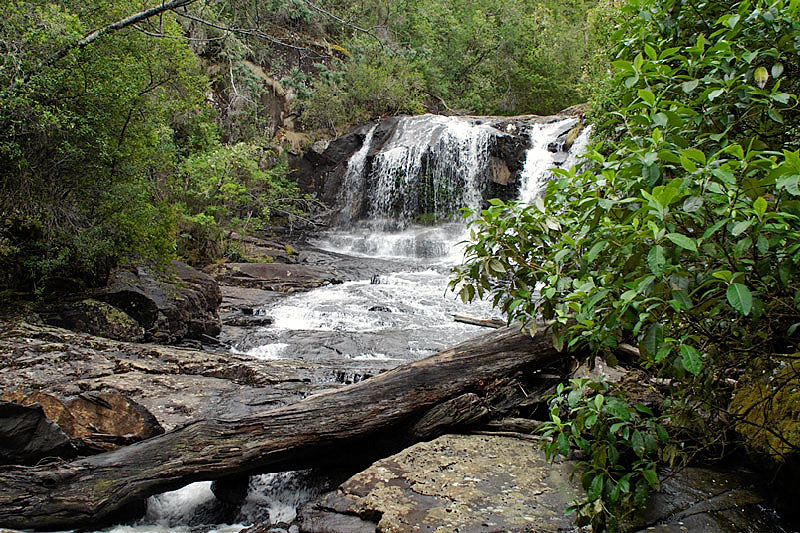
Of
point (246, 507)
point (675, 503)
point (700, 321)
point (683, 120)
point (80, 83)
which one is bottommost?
point (246, 507)

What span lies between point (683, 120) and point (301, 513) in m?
2.66

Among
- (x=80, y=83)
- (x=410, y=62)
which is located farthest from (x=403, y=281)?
(x=410, y=62)

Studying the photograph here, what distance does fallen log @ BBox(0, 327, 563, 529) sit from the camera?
2.75 metres

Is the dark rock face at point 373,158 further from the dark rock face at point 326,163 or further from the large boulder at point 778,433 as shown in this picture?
the large boulder at point 778,433

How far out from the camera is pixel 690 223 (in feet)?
5.20

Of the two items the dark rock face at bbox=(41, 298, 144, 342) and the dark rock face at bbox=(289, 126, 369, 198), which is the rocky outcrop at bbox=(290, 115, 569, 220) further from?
the dark rock face at bbox=(41, 298, 144, 342)

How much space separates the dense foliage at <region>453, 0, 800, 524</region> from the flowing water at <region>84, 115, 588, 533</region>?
2372mm

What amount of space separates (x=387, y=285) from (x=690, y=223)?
10302 mm

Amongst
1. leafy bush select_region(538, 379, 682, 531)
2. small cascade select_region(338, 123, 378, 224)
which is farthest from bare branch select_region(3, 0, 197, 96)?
small cascade select_region(338, 123, 378, 224)

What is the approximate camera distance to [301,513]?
2.62m

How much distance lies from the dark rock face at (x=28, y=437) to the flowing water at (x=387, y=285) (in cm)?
65

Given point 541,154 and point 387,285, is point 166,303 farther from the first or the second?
point 541,154

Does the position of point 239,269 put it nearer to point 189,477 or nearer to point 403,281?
point 403,281

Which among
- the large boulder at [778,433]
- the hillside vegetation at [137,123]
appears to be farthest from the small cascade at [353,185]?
the large boulder at [778,433]
